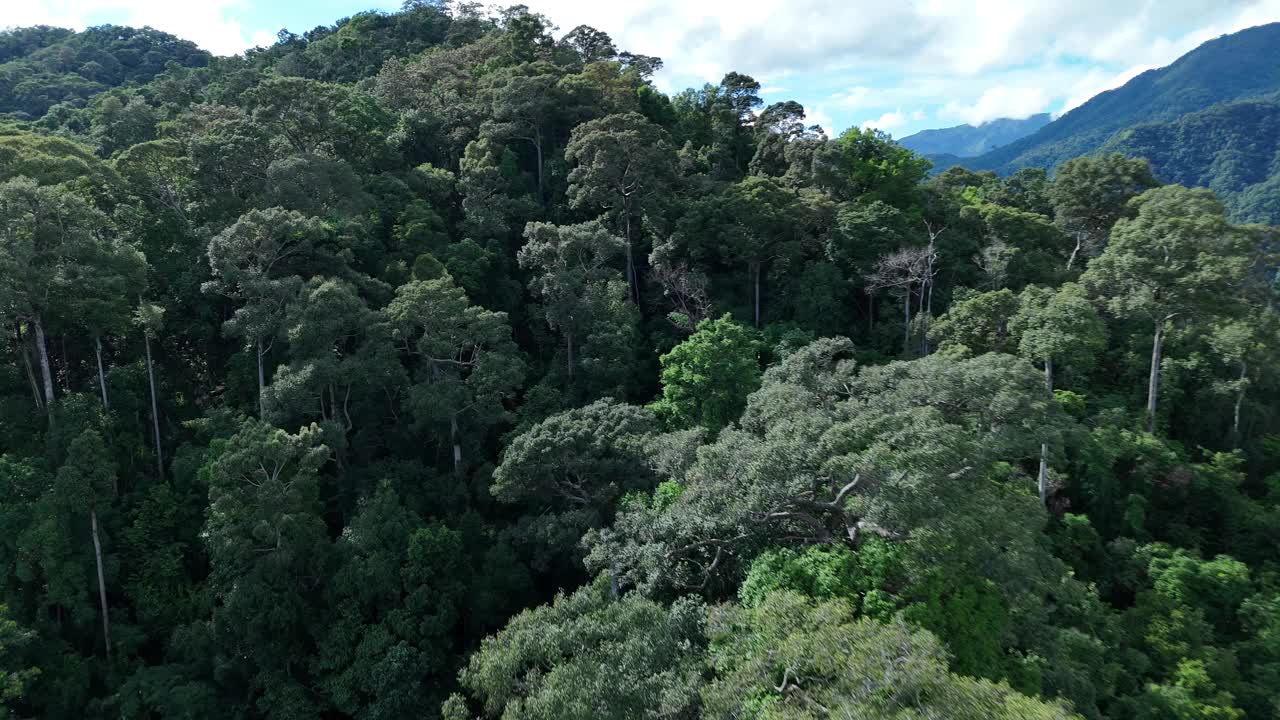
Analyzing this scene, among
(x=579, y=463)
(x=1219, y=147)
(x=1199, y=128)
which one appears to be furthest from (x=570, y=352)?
(x=1199, y=128)

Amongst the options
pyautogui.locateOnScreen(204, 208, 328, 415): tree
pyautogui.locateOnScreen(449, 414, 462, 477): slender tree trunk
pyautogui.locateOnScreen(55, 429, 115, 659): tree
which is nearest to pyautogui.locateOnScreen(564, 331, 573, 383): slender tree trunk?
pyautogui.locateOnScreen(449, 414, 462, 477): slender tree trunk

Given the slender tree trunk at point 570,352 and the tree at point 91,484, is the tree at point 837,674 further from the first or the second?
the tree at point 91,484

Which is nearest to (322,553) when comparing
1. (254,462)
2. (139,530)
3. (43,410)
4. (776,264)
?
(254,462)

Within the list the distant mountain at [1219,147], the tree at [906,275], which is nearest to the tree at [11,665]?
the tree at [906,275]

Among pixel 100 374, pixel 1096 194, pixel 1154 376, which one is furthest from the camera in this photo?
pixel 1096 194

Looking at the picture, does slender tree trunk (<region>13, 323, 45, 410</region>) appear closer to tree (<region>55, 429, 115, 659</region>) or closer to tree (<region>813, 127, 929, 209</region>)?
tree (<region>55, 429, 115, 659</region>)

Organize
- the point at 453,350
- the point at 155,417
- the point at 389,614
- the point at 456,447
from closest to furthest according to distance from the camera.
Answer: the point at 389,614 → the point at 453,350 → the point at 456,447 → the point at 155,417

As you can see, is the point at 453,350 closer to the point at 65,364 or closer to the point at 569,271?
the point at 569,271

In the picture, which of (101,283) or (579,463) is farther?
(101,283)
